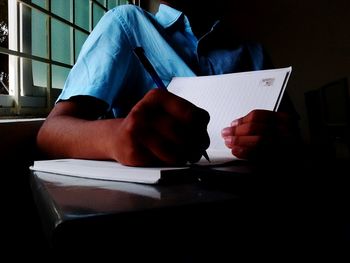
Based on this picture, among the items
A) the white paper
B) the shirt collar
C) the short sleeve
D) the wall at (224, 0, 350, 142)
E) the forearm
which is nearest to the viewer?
the white paper

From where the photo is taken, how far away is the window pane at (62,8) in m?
1.27

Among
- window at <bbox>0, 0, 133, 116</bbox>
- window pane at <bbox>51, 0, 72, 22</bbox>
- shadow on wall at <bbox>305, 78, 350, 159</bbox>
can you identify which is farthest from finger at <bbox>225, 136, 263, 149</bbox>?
shadow on wall at <bbox>305, 78, 350, 159</bbox>

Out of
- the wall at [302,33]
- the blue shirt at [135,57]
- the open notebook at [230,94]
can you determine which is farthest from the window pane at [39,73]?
the wall at [302,33]

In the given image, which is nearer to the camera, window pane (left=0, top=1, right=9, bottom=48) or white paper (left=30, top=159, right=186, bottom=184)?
white paper (left=30, top=159, right=186, bottom=184)

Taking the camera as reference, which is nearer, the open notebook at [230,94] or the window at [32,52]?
the open notebook at [230,94]

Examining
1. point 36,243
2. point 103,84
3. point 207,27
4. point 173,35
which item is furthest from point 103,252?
point 207,27

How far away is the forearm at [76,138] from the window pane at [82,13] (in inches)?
39.0

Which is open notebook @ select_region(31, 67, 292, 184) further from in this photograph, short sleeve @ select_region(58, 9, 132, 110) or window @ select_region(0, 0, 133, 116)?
window @ select_region(0, 0, 133, 116)

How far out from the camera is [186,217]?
263 mm

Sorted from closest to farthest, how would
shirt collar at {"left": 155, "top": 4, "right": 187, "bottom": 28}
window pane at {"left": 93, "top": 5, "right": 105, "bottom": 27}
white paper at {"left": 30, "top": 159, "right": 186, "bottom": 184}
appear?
white paper at {"left": 30, "top": 159, "right": 186, "bottom": 184} < shirt collar at {"left": 155, "top": 4, "right": 187, "bottom": 28} < window pane at {"left": 93, "top": 5, "right": 105, "bottom": 27}

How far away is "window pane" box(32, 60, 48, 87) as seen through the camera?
3.55 ft

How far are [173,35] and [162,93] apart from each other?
74cm

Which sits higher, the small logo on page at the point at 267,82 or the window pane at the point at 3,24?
the window pane at the point at 3,24

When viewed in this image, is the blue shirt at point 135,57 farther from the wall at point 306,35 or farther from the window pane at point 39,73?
the wall at point 306,35
